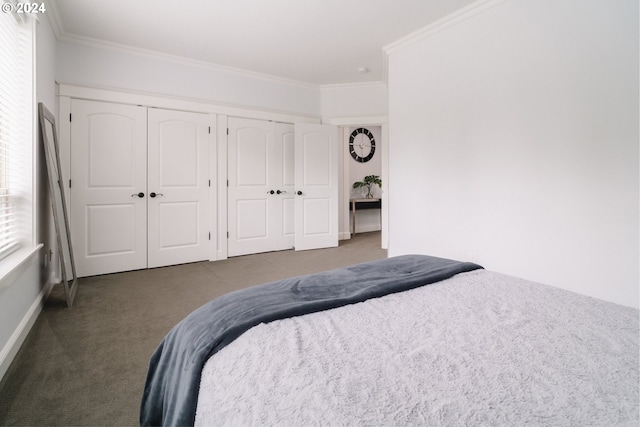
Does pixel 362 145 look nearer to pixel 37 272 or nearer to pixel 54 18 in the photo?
pixel 54 18

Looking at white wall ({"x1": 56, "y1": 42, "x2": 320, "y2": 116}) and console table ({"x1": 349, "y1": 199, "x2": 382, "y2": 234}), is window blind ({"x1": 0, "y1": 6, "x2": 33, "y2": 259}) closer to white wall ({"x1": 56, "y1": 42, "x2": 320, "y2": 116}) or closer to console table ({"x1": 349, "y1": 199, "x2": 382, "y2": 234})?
white wall ({"x1": 56, "y1": 42, "x2": 320, "y2": 116})

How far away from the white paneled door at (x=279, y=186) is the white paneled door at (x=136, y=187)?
0.43 meters

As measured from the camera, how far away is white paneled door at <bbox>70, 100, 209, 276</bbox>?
11.8ft

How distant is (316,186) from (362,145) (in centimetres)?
238

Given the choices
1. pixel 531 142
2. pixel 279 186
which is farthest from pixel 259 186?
pixel 531 142

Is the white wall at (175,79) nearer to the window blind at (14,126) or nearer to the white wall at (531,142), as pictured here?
the window blind at (14,126)

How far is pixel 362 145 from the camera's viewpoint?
7074 mm

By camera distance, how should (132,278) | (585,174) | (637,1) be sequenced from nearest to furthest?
(637,1), (585,174), (132,278)

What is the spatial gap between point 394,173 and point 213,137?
7.57 feet

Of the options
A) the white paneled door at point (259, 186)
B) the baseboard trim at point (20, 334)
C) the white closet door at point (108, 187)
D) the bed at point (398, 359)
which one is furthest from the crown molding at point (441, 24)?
the baseboard trim at point (20, 334)

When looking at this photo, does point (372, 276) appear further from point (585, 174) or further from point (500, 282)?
point (585, 174)

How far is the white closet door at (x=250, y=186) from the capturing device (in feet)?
14.9

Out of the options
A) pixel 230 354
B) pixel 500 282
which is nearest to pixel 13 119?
pixel 230 354

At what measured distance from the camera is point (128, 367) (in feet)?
6.11
